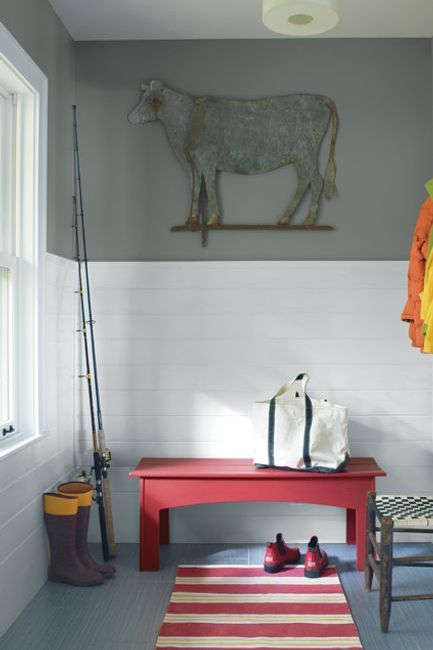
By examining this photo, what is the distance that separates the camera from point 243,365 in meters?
4.19

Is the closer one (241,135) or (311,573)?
(311,573)

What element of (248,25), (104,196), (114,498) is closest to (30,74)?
(104,196)

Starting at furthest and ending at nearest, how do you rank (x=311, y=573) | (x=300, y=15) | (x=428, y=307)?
(x=311, y=573)
(x=428, y=307)
(x=300, y=15)

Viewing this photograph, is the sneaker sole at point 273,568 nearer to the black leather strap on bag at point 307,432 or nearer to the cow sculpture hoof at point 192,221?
the black leather strap on bag at point 307,432

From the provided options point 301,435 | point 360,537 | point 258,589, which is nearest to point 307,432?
point 301,435

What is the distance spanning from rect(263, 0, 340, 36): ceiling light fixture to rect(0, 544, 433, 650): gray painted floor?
2.41 meters

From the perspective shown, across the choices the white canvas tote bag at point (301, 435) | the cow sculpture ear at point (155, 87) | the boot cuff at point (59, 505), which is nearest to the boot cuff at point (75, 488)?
the boot cuff at point (59, 505)

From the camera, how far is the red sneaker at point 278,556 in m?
3.65

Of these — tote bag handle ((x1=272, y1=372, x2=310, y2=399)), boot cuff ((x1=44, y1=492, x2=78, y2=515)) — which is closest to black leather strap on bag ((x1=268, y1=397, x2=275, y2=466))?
tote bag handle ((x1=272, y1=372, x2=310, y2=399))

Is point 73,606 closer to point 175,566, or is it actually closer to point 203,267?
point 175,566

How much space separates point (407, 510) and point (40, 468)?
64.1 inches

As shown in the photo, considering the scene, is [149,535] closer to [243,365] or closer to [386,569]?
[243,365]

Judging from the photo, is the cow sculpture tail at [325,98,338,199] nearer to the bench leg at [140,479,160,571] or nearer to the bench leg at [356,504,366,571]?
the bench leg at [356,504,366,571]

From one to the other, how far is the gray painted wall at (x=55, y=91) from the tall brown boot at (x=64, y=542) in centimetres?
120
